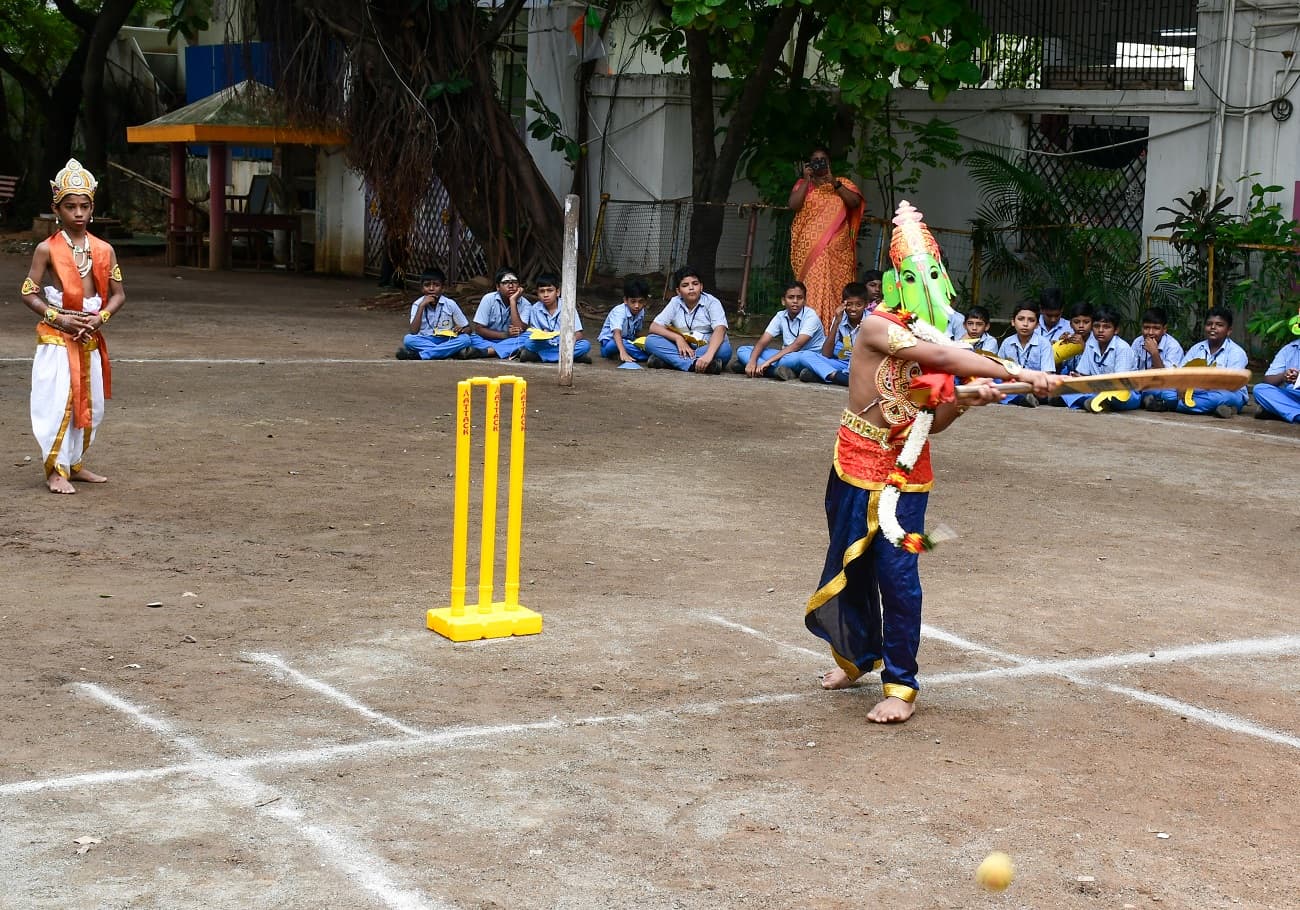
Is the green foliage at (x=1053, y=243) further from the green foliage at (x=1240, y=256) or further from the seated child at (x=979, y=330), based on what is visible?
the seated child at (x=979, y=330)

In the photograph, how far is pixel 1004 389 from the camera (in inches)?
209

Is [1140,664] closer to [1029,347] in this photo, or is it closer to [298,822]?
[298,822]

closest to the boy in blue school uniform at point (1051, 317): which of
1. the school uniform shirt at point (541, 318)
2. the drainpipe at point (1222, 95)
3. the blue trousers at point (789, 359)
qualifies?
the blue trousers at point (789, 359)

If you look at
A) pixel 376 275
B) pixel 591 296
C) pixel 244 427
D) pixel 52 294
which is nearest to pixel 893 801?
pixel 52 294

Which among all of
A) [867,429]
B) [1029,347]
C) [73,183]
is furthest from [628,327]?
[867,429]

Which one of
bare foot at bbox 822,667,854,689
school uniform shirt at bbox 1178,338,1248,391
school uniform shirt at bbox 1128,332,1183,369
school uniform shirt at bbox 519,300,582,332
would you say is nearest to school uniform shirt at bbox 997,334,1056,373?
school uniform shirt at bbox 1128,332,1183,369

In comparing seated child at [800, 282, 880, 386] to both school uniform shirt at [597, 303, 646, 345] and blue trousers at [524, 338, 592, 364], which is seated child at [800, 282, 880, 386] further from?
blue trousers at [524, 338, 592, 364]

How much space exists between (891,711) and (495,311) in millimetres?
10731

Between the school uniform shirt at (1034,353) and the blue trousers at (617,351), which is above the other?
the school uniform shirt at (1034,353)

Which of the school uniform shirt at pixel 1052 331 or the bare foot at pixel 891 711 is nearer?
the bare foot at pixel 891 711

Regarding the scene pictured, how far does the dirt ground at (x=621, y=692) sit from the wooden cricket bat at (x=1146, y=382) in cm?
120

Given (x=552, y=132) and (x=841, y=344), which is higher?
(x=552, y=132)

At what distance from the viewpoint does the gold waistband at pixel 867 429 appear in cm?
575

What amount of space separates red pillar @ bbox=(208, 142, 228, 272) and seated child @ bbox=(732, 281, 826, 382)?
13.4m
